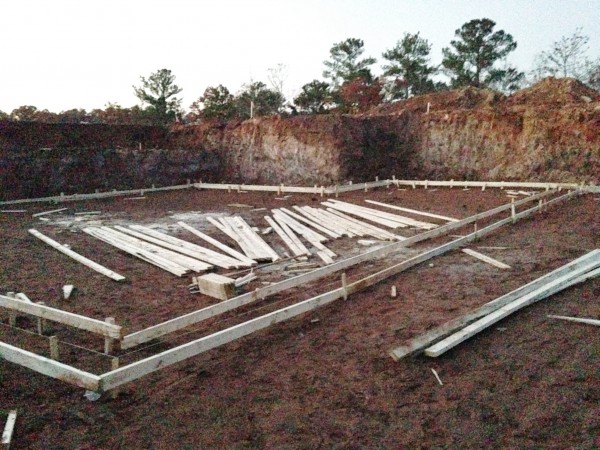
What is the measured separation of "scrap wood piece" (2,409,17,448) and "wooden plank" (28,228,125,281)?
394 centimetres

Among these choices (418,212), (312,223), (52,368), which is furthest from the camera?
(418,212)

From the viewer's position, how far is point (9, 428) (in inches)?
144

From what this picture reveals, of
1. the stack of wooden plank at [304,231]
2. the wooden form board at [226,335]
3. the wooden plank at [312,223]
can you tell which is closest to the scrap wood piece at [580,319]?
the wooden form board at [226,335]

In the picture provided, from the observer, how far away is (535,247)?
8773mm

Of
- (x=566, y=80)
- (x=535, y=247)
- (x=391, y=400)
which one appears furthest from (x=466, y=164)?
(x=391, y=400)

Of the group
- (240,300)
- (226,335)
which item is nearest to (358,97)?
(240,300)

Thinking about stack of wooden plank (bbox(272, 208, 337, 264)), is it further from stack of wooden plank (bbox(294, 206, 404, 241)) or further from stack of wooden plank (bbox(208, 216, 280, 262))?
stack of wooden plank (bbox(208, 216, 280, 262))

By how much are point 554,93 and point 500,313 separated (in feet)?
61.8

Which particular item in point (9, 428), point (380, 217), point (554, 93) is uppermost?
point (554, 93)

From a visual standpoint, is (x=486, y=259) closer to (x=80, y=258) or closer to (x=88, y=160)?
(x=80, y=258)

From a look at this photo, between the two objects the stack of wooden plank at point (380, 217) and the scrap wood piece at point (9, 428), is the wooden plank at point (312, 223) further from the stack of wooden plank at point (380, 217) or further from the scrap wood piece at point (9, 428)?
the scrap wood piece at point (9, 428)

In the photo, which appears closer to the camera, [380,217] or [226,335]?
[226,335]

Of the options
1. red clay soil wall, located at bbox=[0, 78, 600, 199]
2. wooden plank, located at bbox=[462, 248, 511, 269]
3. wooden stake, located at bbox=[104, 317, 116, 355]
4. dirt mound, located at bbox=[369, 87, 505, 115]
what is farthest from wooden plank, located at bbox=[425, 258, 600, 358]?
dirt mound, located at bbox=[369, 87, 505, 115]

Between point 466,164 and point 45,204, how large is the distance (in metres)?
16.0
